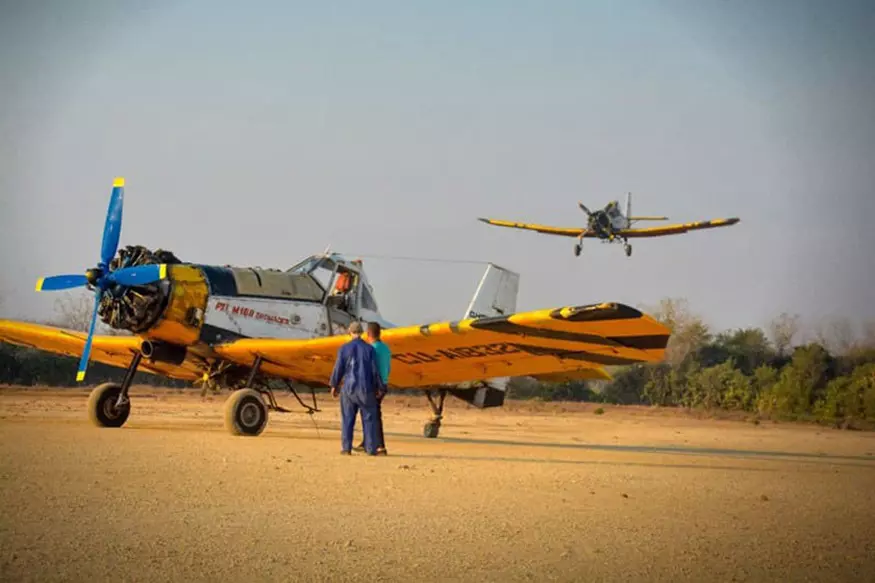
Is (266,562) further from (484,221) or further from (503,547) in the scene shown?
(484,221)

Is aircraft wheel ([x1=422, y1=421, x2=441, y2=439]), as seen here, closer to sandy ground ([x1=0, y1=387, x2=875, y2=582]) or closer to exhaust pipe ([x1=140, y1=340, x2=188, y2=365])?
sandy ground ([x1=0, y1=387, x2=875, y2=582])

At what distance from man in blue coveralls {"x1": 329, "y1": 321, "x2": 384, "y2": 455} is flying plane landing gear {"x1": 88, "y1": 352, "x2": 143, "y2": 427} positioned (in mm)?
5031

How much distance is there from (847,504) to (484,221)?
4545 cm

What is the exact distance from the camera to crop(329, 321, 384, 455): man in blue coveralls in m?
10.2

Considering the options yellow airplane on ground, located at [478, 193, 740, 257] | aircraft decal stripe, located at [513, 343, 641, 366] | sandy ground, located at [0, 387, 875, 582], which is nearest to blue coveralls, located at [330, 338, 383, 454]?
sandy ground, located at [0, 387, 875, 582]

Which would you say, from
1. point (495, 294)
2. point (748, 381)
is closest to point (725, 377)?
point (748, 381)

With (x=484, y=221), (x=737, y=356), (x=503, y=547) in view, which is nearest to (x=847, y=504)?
(x=503, y=547)

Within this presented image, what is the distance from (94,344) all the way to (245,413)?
406 cm

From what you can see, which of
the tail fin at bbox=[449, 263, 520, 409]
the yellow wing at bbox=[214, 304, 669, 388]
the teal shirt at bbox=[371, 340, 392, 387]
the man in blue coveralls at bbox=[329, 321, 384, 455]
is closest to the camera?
the man in blue coveralls at bbox=[329, 321, 384, 455]

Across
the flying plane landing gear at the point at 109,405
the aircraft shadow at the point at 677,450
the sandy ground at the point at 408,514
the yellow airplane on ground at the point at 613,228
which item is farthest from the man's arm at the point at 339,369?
the yellow airplane on ground at the point at 613,228

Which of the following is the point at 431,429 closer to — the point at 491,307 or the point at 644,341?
the point at 491,307

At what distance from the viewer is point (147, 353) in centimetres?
1409

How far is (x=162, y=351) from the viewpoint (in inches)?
554

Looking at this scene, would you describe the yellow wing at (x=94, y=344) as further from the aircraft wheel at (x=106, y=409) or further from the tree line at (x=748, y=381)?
the tree line at (x=748, y=381)
